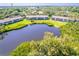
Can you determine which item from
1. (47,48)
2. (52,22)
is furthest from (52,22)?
(47,48)

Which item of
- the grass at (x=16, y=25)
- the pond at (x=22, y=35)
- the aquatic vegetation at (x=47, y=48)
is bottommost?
the aquatic vegetation at (x=47, y=48)

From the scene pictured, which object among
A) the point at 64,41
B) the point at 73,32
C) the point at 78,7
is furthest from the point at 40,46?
the point at 78,7

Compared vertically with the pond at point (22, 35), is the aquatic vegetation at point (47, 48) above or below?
below

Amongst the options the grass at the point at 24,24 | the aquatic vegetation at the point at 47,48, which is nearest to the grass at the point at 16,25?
the grass at the point at 24,24

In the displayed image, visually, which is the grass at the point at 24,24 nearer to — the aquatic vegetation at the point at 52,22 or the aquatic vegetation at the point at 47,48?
the aquatic vegetation at the point at 52,22

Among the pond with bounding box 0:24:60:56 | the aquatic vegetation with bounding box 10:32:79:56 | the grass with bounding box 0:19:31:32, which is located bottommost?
the aquatic vegetation with bounding box 10:32:79:56

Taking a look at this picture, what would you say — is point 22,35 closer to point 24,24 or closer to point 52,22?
point 24,24

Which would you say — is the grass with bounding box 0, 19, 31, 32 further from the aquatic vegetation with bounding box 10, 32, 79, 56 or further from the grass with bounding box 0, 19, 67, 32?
the aquatic vegetation with bounding box 10, 32, 79, 56

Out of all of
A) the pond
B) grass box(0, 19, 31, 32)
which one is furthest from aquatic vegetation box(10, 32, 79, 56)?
grass box(0, 19, 31, 32)
